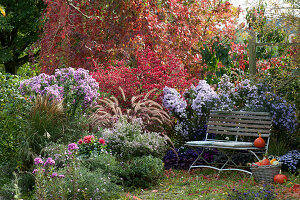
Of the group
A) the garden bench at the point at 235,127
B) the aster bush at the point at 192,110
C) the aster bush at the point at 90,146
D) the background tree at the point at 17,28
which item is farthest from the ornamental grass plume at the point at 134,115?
the background tree at the point at 17,28

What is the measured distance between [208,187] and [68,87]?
3100mm

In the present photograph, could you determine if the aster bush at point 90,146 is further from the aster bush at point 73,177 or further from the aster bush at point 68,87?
the aster bush at point 68,87

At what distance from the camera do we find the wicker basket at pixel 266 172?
544 cm

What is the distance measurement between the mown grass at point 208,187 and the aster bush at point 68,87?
2.01 meters

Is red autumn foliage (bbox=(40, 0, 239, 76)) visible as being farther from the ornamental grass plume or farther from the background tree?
the background tree

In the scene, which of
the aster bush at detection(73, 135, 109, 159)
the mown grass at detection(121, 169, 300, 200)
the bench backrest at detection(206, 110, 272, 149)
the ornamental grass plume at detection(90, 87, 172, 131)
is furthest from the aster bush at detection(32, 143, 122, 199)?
the bench backrest at detection(206, 110, 272, 149)

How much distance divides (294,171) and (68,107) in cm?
394

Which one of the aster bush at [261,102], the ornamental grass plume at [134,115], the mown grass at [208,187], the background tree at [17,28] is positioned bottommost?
the mown grass at [208,187]

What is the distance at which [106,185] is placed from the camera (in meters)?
4.63

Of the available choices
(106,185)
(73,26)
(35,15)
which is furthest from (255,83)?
(35,15)

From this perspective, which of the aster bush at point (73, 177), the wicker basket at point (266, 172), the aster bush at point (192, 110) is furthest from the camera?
the aster bush at point (192, 110)

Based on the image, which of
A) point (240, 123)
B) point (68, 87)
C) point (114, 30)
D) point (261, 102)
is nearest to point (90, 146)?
point (68, 87)

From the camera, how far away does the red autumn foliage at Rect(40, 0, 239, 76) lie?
838 cm

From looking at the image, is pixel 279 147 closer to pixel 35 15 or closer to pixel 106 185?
pixel 106 185
